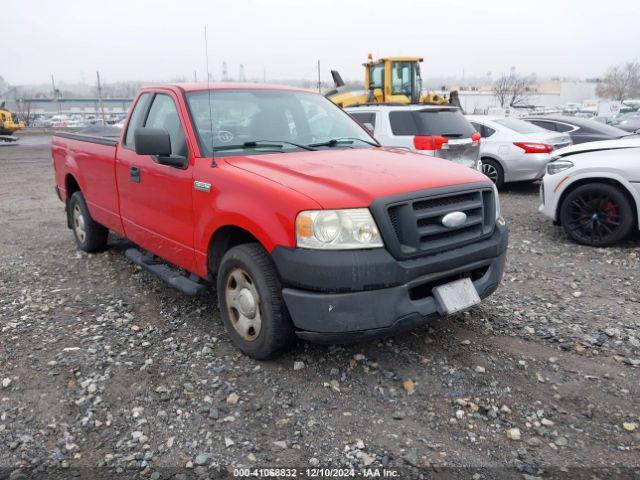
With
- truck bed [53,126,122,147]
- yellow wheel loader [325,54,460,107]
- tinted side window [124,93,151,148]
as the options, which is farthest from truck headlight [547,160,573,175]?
yellow wheel loader [325,54,460,107]

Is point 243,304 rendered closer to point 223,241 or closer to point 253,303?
point 253,303

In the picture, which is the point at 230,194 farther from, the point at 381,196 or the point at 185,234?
the point at 381,196

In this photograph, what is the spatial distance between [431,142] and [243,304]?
588cm

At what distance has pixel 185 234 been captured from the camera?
406cm

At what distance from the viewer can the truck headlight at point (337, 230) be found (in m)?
3.04

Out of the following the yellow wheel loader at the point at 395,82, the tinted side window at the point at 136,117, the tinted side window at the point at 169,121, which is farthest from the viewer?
the yellow wheel loader at the point at 395,82

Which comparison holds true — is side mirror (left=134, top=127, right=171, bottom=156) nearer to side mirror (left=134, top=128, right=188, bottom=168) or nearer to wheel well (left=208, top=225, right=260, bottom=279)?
side mirror (left=134, top=128, right=188, bottom=168)

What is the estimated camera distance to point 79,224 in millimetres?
6496

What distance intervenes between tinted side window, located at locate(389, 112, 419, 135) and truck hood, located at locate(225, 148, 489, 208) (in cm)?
494

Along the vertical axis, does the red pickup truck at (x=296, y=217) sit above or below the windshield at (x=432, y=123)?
below

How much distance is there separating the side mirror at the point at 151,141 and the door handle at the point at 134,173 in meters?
0.80

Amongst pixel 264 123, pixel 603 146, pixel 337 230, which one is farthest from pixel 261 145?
pixel 603 146

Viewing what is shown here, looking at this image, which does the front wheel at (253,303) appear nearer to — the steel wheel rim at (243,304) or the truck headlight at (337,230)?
the steel wheel rim at (243,304)

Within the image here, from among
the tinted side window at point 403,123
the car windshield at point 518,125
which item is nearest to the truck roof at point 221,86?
the tinted side window at point 403,123
